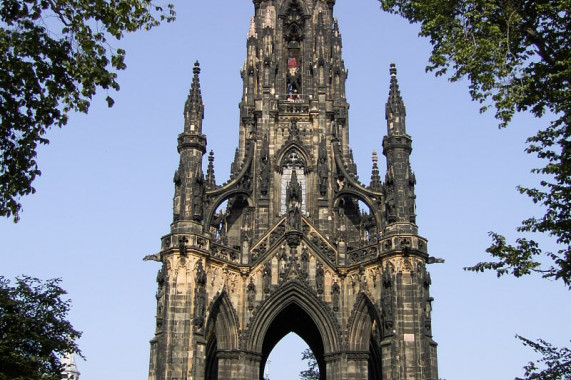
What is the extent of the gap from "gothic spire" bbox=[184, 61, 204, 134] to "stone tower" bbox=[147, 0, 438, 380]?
0.06m

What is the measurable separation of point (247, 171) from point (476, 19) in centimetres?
1843

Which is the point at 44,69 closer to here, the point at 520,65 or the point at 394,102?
the point at 520,65

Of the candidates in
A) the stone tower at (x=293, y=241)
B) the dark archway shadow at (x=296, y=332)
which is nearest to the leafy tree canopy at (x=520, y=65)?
the stone tower at (x=293, y=241)

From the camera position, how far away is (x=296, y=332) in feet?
112

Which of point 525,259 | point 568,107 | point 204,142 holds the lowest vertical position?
point 525,259

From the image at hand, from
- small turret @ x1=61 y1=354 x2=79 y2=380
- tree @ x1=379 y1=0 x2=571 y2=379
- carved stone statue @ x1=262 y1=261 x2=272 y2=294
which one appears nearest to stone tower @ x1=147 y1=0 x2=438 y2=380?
carved stone statue @ x1=262 y1=261 x2=272 y2=294

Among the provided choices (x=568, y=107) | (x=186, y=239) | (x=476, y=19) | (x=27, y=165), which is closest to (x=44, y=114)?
(x=27, y=165)

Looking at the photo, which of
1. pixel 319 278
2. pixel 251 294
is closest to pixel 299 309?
pixel 319 278

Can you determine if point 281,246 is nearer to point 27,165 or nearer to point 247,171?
point 247,171

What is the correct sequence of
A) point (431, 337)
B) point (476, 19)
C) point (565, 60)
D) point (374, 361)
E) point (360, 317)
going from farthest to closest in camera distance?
point (374, 361)
point (360, 317)
point (431, 337)
point (476, 19)
point (565, 60)

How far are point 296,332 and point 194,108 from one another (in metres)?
11.4

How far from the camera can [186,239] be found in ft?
90.9

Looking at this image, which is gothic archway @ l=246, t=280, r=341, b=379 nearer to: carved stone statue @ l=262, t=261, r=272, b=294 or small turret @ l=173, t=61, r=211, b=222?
carved stone statue @ l=262, t=261, r=272, b=294

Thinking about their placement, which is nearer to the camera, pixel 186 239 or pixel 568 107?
pixel 568 107
